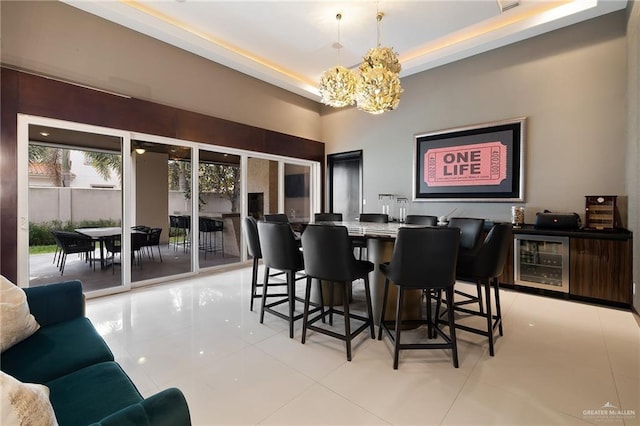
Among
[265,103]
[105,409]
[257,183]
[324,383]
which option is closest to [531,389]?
[324,383]

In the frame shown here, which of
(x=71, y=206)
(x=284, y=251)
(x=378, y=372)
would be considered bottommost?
(x=378, y=372)

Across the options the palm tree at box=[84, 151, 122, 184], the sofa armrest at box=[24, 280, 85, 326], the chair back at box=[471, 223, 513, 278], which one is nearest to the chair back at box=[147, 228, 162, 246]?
the palm tree at box=[84, 151, 122, 184]

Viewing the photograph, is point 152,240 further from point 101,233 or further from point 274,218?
point 274,218

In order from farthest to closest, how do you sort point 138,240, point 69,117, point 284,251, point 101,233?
point 138,240, point 101,233, point 69,117, point 284,251

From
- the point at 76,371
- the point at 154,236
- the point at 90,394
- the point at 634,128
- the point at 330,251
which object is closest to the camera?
the point at 90,394

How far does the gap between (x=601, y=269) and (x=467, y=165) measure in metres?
2.22

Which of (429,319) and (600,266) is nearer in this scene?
(429,319)

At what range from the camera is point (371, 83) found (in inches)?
118

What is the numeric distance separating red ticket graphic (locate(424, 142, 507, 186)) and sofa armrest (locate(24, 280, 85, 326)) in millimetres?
5065

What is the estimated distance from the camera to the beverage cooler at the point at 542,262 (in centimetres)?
366

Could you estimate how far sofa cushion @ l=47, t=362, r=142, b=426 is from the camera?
1088mm

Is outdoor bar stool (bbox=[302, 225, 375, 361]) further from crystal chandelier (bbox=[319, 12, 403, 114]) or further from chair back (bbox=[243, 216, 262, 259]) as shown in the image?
crystal chandelier (bbox=[319, 12, 403, 114])

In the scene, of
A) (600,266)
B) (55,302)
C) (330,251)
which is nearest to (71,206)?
(55,302)

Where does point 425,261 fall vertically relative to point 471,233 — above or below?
below
